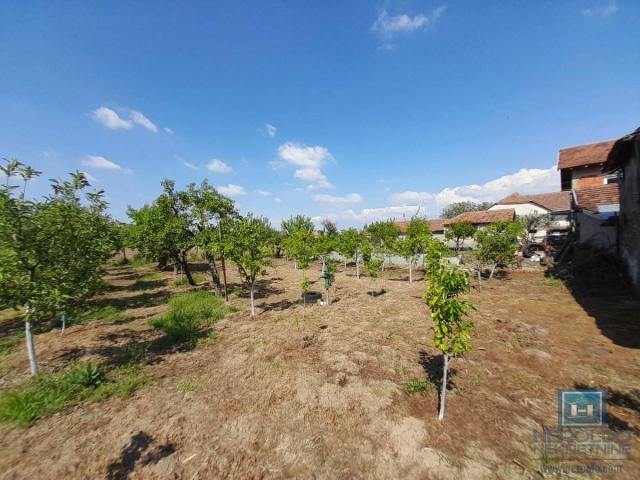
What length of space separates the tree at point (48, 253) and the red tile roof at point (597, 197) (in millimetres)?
29312

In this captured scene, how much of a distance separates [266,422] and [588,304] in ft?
52.8

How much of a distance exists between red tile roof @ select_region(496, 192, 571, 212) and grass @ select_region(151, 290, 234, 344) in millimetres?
59878

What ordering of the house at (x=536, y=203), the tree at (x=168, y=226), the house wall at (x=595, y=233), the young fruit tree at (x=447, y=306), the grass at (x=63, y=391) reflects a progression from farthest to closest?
the house at (x=536, y=203) → the house wall at (x=595, y=233) → the tree at (x=168, y=226) → the grass at (x=63, y=391) → the young fruit tree at (x=447, y=306)

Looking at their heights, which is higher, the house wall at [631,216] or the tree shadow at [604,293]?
the house wall at [631,216]

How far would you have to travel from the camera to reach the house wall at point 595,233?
17.2 metres

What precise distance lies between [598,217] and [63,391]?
2861 cm

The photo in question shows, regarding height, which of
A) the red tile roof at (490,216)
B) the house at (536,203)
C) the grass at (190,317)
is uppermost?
the house at (536,203)

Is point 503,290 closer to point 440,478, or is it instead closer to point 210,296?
point 440,478

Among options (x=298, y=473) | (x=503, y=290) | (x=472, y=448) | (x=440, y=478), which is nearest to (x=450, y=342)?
(x=472, y=448)

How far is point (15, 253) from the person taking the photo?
5.37 m

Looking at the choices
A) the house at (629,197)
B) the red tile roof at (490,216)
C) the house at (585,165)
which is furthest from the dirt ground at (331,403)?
the red tile roof at (490,216)

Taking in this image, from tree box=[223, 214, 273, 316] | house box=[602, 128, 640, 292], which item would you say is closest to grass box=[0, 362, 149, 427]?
tree box=[223, 214, 273, 316]

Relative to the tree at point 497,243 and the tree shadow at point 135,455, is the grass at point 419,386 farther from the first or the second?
the tree at point 497,243

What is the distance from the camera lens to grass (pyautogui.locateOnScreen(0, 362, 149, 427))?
5293mm
